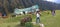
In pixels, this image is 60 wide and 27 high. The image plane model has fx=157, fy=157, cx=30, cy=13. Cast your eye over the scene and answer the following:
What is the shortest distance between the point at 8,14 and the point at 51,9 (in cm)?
90

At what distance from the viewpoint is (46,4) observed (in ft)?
10.7

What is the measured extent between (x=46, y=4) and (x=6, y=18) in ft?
2.88

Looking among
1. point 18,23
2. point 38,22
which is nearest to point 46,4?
point 38,22

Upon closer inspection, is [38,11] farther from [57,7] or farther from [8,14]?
[8,14]

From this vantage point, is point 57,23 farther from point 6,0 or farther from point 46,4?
point 6,0

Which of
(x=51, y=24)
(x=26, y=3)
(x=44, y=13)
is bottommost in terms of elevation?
(x=51, y=24)

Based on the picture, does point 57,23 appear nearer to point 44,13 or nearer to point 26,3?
point 44,13

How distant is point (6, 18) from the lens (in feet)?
10.5

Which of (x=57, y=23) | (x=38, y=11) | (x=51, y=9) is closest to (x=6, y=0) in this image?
(x=38, y=11)

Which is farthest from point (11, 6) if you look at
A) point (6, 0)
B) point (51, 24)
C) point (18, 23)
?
point (51, 24)

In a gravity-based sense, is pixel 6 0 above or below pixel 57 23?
above

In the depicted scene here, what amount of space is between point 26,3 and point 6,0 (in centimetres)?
42

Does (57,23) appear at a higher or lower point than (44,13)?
lower

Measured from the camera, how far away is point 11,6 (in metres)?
3.22
